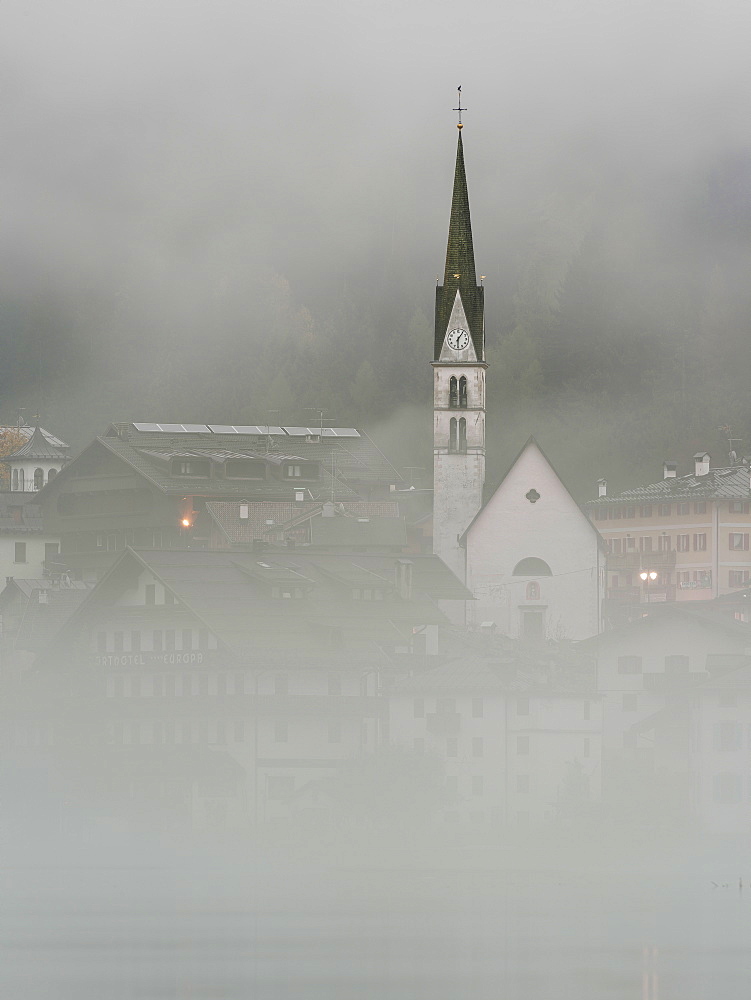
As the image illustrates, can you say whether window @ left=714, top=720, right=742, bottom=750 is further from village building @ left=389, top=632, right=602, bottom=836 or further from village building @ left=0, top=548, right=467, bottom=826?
village building @ left=0, top=548, right=467, bottom=826

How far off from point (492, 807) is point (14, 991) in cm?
1471

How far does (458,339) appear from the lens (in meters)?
62.5

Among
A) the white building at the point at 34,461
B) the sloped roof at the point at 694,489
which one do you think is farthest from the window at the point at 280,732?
the white building at the point at 34,461

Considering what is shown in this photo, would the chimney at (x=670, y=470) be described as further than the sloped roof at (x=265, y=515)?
Yes

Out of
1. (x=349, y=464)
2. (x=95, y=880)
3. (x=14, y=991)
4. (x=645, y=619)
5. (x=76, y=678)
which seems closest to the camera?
(x=14, y=991)

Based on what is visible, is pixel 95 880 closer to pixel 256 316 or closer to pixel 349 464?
pixel 349 464

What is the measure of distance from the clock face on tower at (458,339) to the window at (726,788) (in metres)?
24.4

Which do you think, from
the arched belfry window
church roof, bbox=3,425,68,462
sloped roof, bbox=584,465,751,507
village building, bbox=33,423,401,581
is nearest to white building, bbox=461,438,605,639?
the arched belfry window

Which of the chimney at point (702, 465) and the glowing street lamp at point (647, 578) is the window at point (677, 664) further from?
the chimney at point (702, 465)

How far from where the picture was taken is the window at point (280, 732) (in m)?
40.3

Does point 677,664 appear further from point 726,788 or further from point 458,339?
point 458,339

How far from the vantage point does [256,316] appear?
258 feet

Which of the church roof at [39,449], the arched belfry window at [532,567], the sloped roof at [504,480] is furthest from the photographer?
the church roof at [39,449]

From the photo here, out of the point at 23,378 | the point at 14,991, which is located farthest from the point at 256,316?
the point at 14,991
